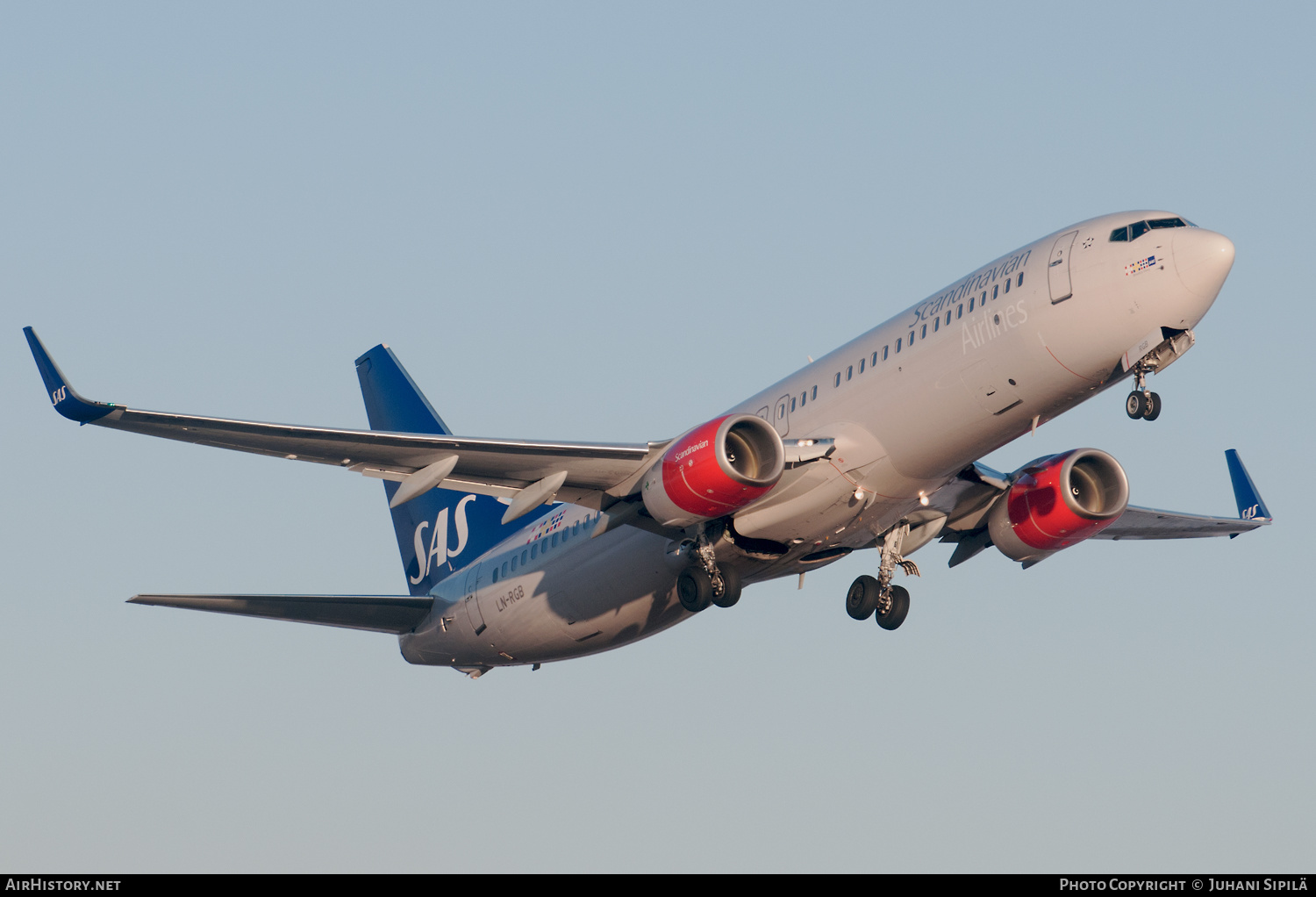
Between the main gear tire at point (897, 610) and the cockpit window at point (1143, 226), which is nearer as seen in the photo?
the cockpit window at point (1143, 226)

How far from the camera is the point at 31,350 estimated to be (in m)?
28.5

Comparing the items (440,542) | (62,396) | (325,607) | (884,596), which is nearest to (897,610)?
(884,596)

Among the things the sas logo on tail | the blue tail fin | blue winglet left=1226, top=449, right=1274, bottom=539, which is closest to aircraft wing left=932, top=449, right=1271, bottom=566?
blue winglet left=1226, top=449, right=1274, bottom=539

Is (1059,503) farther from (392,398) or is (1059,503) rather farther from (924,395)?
(392,398)

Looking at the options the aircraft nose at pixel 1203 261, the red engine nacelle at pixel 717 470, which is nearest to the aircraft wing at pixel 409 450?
the red engine nacelle at pixel 717 470

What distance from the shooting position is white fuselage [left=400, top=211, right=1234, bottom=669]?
2855cm

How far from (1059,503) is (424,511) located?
18.0 meters

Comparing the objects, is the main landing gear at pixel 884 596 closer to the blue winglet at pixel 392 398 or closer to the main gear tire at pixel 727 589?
the main gear tire at pixel 727 589

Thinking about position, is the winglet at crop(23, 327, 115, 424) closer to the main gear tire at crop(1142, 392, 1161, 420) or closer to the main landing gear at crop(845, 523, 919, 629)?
the main landing gear at crop(845, 523, 919, 629)

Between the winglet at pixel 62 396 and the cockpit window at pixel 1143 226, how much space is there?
18210mm

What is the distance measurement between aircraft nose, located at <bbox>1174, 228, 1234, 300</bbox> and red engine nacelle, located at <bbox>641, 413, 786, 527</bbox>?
26.0ft

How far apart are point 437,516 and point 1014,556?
52.9 feet

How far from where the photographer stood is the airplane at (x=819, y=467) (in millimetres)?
28766
